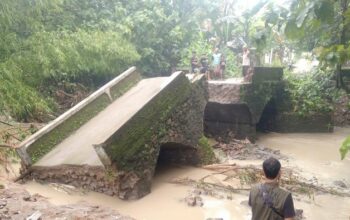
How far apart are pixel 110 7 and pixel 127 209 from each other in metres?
12.0

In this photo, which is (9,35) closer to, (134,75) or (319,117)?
(134,75)

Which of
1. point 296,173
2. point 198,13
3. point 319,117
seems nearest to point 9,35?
point 296,173

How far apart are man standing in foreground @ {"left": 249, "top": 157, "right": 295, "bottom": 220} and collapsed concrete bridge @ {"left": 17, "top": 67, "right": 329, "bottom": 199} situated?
2.85 meters

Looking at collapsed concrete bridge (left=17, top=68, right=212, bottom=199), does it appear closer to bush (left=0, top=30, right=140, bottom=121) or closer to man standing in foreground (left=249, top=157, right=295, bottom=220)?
bush (left=0, top=30, right=140, bottom=121)

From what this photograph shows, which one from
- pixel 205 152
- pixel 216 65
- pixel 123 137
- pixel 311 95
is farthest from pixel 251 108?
pixel 123 137

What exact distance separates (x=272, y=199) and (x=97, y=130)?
4.60 meters

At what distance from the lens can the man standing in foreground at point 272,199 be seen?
325 centimetres

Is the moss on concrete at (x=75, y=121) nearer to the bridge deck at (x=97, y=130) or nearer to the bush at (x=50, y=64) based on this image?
the bridge deck at (x=97, y=130)

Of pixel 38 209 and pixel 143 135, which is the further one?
pixel 143 135

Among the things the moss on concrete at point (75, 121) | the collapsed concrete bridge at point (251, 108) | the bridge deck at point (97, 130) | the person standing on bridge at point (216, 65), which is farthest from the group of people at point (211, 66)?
the bridge deck at point (97, 130)

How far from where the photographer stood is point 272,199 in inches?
129

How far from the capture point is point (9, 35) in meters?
8.92

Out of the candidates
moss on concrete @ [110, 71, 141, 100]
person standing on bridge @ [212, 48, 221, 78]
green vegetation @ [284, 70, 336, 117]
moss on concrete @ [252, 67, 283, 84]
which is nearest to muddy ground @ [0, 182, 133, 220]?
moss on concrete @ [110, 71, 141, 100]

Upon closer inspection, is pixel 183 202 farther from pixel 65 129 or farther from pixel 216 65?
pixel 216 65
